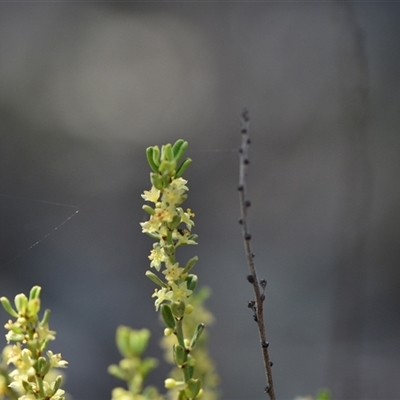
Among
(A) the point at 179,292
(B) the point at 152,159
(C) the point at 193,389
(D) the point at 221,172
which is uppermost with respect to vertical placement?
(D) the point at 221,172

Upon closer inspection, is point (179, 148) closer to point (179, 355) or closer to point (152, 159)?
point (152, 159)

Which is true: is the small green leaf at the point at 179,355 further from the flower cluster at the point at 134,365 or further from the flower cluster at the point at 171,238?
the flower cluster at the point at 134,365

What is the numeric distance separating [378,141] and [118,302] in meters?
1.95

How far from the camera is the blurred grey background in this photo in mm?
3199

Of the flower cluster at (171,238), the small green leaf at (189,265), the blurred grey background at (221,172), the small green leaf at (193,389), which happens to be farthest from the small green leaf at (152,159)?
the blurred grey background at (221,172)

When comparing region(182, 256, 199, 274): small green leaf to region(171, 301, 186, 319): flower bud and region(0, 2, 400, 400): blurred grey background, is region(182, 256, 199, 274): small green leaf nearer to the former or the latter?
region(171, 301, 186, 319): flower bud

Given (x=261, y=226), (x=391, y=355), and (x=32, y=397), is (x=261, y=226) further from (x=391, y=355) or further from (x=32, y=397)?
(x=32, y=397)

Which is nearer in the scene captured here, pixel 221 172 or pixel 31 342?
pixel 31 342

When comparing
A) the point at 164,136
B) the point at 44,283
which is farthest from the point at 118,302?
the point at 164,136

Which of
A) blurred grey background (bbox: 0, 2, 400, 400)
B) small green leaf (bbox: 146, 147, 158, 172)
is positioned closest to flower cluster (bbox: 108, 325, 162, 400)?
small green leaf (bbox: 146, 147, 158, 172)

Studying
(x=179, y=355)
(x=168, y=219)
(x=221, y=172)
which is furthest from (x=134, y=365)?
(x=221, y=172)

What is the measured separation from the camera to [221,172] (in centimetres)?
398

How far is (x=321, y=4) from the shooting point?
15.3 feet

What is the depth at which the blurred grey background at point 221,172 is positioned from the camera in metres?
3.20
